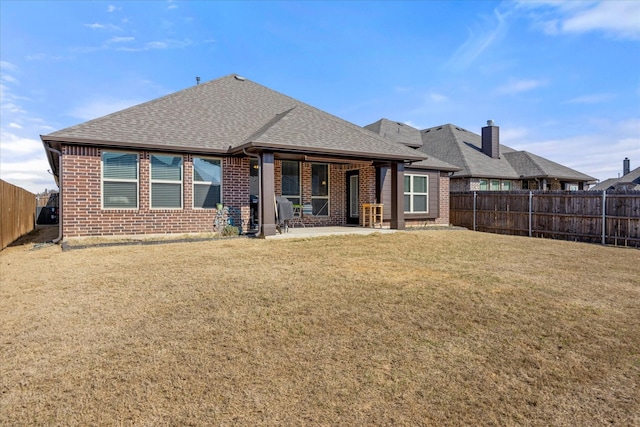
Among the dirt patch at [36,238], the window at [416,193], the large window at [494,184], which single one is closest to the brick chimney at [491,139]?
the large window at [494,184]

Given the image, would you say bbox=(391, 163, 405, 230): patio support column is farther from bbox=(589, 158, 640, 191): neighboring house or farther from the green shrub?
bbox=(589, 158, 640, 191): neighboring house

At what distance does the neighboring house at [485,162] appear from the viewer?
66.9ft

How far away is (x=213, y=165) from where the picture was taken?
1153 centimetres

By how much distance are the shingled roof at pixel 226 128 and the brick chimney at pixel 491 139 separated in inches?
485

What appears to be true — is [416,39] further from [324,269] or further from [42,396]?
[42,396]

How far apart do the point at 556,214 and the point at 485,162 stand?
30.2 ft

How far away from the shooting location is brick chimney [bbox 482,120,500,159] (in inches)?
896

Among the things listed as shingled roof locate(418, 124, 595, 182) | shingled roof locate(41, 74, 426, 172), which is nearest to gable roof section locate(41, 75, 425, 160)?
shingled roof locate(41, 74, 426, 172)

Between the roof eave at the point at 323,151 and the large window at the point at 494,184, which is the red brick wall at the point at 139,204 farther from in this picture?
the large window at the point at 494,184

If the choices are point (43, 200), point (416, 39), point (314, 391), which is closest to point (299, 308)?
point (314, 391)

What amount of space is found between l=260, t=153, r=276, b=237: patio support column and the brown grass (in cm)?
375

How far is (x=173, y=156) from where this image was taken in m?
10.9

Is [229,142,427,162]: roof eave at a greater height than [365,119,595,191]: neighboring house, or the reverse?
[365,119,595,191]: neighboring house

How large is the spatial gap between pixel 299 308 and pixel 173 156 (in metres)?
8.26
